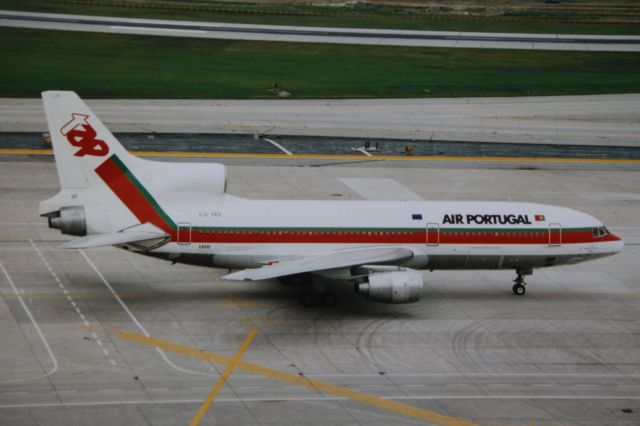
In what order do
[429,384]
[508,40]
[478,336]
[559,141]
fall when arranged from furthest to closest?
[508,40]
[559,141]
[478,336]
[429,384]

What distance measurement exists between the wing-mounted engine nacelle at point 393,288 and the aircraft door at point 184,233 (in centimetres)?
858

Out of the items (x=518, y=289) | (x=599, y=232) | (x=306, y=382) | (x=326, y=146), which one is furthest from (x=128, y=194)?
(x=326, y=146)

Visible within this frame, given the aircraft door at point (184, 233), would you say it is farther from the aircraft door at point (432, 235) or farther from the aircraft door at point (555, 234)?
the aircraft door at point (555, 234)

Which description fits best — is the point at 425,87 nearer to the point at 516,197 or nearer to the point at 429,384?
the point at 516,197

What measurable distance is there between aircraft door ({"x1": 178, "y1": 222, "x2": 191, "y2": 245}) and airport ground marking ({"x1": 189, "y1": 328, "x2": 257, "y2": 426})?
5.70 meters

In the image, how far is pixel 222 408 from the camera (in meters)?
37.1

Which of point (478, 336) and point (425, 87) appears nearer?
point (478, 336)

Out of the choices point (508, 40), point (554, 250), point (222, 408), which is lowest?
point (222, 408)

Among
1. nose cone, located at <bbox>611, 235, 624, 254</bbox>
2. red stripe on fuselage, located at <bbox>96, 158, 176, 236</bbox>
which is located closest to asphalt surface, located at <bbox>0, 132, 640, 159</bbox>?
red stripe on fuselage, located at <bbox>96, 158, 176, 236</bbox>

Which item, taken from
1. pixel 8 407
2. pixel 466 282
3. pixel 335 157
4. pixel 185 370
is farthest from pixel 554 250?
pixel 335 157

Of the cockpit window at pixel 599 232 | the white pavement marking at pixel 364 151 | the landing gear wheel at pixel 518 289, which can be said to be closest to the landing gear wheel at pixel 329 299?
the landing gear wheel at pixel 518 289

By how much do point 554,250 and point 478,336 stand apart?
8.15m

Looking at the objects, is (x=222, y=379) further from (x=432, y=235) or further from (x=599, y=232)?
(x=599, y=232)

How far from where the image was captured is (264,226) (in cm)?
4878
